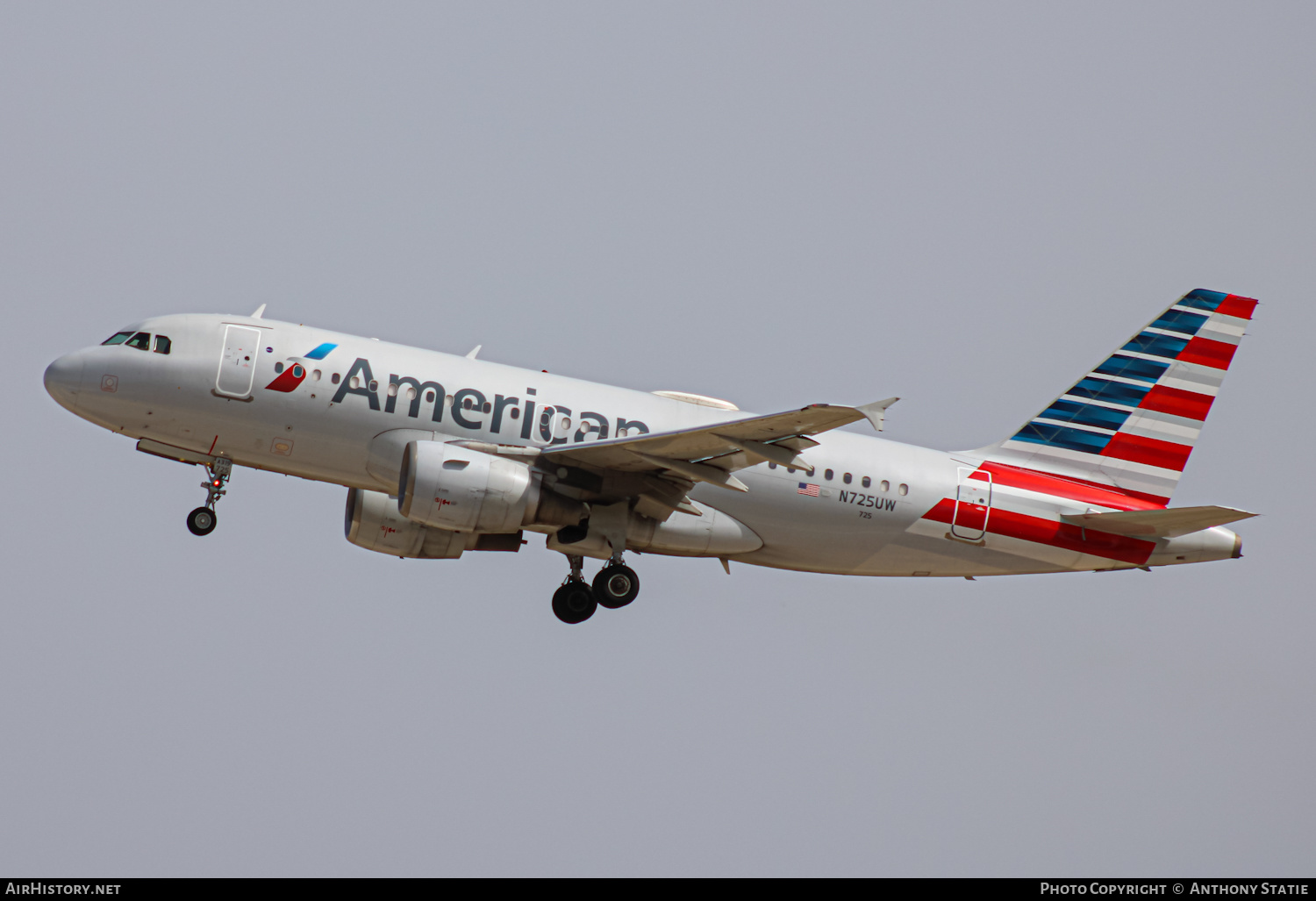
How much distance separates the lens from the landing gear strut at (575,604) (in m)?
26.3

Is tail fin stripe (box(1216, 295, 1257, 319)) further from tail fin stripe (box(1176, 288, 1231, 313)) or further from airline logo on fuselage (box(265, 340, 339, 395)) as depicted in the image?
airline logo on fuselage (box(265, 340, 339, 395))

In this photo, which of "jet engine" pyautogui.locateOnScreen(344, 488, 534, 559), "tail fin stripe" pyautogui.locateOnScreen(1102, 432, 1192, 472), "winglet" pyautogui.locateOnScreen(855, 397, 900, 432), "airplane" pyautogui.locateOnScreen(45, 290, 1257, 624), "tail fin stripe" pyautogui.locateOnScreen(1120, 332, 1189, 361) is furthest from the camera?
"tail fin stripe" pyautogui.locateOnScreen(1120, 332, 1189, 361)

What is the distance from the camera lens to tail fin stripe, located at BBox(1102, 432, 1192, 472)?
2923 cm

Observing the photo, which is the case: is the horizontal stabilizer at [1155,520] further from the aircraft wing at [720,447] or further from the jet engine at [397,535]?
the jet engine at [397,535]

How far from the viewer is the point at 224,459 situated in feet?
82.2

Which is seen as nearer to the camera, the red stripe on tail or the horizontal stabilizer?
the horizontal stabilizer

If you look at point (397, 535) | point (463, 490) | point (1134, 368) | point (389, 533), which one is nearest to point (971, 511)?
point (1134, 368)

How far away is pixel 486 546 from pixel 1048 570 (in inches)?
471

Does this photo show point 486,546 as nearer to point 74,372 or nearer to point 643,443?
point 643,443

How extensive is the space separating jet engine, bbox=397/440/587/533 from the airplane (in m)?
0.04

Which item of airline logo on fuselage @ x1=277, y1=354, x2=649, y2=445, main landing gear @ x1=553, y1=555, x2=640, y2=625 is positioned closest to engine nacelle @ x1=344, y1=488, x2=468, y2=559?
main landing gear @ x1=553, y1=555, x2=640, y2=625

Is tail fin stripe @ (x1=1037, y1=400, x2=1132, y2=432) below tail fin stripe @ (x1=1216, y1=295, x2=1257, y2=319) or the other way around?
below

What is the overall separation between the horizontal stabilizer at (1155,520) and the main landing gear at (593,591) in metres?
9.30

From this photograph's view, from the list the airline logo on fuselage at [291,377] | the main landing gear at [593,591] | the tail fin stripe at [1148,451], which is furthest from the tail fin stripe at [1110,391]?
the airline logo on fuselage at [291,377]
